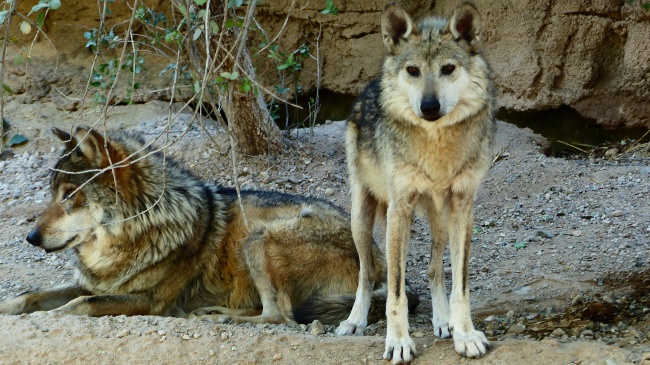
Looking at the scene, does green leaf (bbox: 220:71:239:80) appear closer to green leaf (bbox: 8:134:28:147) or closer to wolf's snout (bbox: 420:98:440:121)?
wolf's snout (bbox: 420:98:440:121)

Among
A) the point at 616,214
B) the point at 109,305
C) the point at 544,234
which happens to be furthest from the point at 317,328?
the point at 616,214

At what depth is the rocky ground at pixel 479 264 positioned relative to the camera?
4629mm

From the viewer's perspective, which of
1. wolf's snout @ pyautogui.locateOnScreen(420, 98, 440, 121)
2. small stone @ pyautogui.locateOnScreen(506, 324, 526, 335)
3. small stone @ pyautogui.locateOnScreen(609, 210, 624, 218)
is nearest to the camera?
wolf's snout @ pyautogui.locateOnScreen(420, 98, 440, 121)

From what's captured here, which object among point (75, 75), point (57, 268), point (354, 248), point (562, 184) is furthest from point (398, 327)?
point (75, 75)

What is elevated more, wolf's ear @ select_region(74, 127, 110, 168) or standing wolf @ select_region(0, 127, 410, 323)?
wolf's ear @ select_region(74, 127, 110, 168)

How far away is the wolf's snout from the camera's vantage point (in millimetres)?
4340

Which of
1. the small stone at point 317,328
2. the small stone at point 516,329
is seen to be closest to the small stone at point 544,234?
the small stone at point 516,329

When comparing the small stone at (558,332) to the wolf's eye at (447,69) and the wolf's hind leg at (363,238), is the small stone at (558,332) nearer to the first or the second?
the wolf's hind leg at (363,238)

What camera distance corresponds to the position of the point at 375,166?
5.17 meters

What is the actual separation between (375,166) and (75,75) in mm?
6579

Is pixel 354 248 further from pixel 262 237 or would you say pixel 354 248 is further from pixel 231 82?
pixel 231 82

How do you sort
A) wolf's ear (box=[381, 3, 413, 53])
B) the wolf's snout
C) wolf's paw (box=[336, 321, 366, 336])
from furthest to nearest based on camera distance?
wolf's paw (box=[336, 321, 366, 336]) < wolf's ear (box=[381, 3, 413, 53]) < the wolf's snout

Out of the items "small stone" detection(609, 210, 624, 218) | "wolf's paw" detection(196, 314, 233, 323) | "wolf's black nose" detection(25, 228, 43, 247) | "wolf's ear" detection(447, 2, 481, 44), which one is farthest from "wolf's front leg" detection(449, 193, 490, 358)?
"small stone" detection(609, 210, 624, 218)

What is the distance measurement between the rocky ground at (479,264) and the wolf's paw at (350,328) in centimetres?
17
